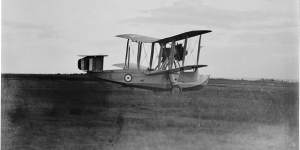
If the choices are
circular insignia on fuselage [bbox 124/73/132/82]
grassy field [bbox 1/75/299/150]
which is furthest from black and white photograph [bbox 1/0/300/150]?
circular insignia on fuselage [bbox 124/73/132/82]

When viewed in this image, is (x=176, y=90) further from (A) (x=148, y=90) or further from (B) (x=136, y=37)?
(B) (x=136, y=37)

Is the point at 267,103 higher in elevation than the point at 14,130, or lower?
higher

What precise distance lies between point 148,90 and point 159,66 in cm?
39

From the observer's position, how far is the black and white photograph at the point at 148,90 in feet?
18.2

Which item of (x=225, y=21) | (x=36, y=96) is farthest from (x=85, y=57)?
(x=225, y=21)

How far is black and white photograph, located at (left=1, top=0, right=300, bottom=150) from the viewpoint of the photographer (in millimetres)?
5562

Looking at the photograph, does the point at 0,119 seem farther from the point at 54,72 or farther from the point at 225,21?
the point at 225,21

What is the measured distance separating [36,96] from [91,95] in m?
0.70

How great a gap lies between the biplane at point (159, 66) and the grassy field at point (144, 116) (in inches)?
7.8

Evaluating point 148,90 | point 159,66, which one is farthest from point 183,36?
point 148,90

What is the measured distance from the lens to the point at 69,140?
5.46m

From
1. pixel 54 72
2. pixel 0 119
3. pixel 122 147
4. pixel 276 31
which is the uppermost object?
pixel 276 31

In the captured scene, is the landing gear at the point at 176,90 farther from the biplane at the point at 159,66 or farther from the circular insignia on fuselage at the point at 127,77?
the circular insignia on fuselage at the point at 127,77

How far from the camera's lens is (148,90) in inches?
231
